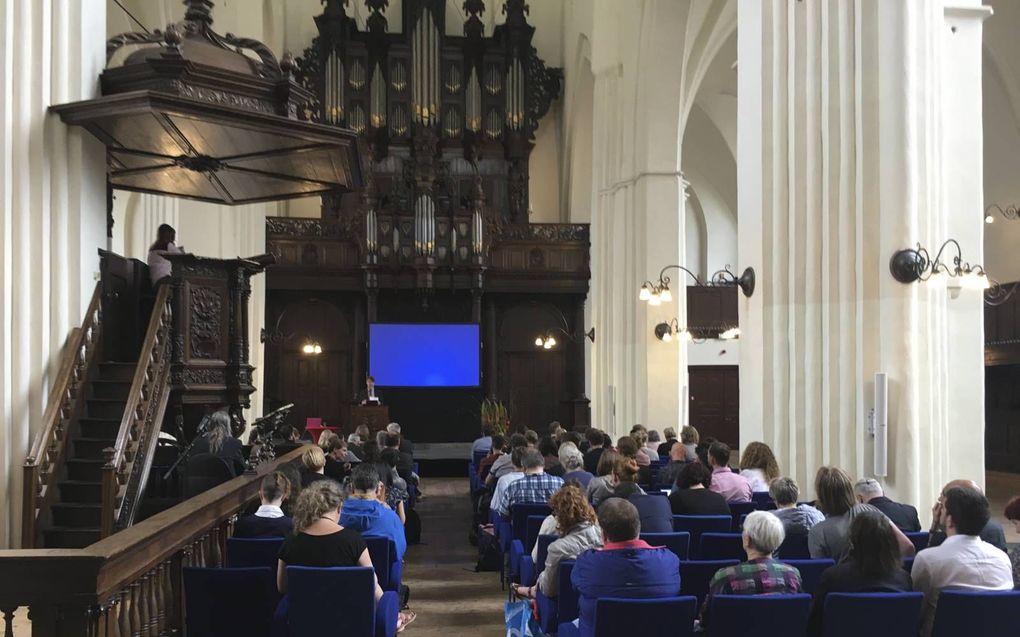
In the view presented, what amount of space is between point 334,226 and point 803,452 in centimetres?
1304

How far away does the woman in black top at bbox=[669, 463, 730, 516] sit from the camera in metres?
5.79

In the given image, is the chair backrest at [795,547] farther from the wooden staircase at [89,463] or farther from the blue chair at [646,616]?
the wooden staircase at [89,463]

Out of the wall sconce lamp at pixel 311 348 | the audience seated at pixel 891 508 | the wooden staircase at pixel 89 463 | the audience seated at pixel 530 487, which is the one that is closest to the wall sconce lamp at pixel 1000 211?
the audience seated at pixel 891 508

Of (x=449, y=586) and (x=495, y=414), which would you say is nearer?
(x=449, y=586)

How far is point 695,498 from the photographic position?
5.82 meters

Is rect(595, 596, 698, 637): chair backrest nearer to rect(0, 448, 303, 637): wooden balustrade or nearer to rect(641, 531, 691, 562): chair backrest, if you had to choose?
rect(641, 531, 691, 562): chair backrest

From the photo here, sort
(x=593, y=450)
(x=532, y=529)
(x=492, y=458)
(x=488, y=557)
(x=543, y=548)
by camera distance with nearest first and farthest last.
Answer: (x=543, y=548)
(x=532, y=529)
(x=488, y=557)
(x=593, y=450)
(x=492, y=458)

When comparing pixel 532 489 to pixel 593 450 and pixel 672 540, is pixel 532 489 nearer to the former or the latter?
pixel 672 540

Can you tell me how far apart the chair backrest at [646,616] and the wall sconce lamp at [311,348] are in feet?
53.1

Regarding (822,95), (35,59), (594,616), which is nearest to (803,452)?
(822,95)

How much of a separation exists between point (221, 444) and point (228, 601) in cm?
316

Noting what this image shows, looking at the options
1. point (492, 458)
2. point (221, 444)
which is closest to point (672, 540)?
point (221, 444)

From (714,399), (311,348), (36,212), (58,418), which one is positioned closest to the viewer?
(58,418)

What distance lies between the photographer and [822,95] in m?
7.94
